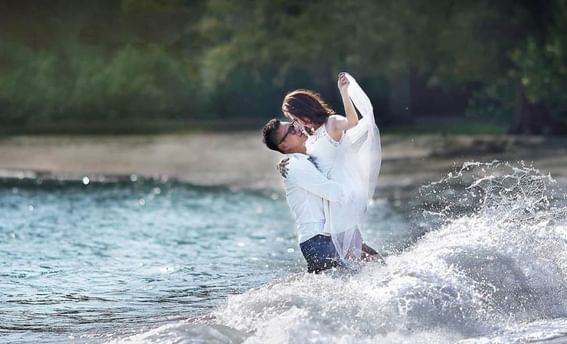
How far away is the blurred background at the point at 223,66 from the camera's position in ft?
82.6

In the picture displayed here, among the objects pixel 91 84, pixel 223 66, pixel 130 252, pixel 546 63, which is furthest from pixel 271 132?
pixel 91 84

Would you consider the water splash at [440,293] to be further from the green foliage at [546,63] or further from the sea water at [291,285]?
the green foliage at [546,63]

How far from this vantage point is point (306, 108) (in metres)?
7.80

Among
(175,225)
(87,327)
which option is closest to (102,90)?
(175,225)

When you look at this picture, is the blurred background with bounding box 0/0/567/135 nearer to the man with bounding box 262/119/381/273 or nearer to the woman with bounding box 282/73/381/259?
the woman with bounding box 282/73/381/259

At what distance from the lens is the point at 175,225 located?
50.8ft

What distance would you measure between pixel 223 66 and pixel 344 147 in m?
21.4

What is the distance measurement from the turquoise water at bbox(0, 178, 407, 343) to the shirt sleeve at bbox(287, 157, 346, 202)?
1.56m

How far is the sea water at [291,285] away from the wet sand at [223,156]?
5.92 meters

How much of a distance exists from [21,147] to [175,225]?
36.4ft

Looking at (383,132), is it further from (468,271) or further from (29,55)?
(468,271)

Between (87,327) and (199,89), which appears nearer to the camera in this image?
(87,327)

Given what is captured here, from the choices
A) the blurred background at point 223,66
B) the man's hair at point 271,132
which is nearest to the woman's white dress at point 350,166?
the man's hair at point 271,132

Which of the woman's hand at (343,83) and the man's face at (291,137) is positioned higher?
the woman's hand at (343,83)
